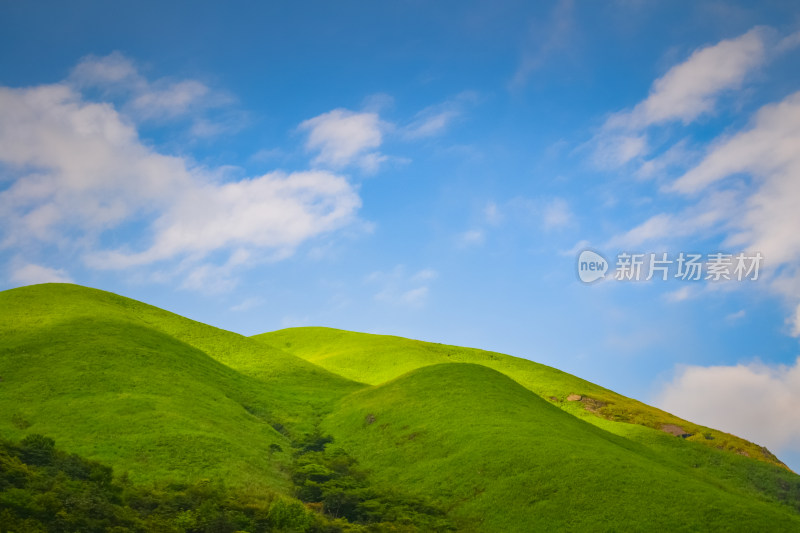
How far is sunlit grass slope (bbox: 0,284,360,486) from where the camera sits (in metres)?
46.9

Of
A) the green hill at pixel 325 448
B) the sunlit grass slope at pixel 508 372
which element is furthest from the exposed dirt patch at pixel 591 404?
the green hill at pixel 325 448

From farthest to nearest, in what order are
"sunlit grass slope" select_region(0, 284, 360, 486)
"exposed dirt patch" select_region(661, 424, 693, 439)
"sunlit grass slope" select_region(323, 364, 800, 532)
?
"exposed dirt patch" select_region(661, 424, 693, 439)
"sunlit grass slope" select_region(0, 284, 360, 486)
"sunlit grass slope" select_region(323, 364, 800, 532)

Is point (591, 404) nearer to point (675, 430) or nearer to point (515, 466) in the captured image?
point (675, 430)

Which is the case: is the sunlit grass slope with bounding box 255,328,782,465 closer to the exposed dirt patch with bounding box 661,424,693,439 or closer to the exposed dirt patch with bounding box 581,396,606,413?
the exposed dirt patch with bounding box 581,396,606,413

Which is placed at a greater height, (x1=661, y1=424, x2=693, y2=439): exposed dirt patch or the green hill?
(x1=661, y1=424, x2=693, y2=439): exposed dirt patch

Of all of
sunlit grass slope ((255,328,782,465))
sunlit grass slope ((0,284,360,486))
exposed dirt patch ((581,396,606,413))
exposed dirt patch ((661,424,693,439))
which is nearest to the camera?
sunlit grass slope ((0,284,360,486))

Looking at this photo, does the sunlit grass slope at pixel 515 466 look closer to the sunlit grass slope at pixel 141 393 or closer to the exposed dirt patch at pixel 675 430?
the sunlit grass slope at pixel 141 393

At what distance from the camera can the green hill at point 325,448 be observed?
36.6m

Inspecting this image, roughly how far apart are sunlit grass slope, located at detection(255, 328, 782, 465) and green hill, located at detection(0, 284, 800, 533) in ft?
3.24

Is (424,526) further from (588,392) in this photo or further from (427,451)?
(588,392)

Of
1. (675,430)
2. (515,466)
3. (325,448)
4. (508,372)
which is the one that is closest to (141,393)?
(325,448)

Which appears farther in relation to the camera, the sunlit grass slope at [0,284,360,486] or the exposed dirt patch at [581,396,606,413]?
the exposed dirt patch at [581,396,606,413]

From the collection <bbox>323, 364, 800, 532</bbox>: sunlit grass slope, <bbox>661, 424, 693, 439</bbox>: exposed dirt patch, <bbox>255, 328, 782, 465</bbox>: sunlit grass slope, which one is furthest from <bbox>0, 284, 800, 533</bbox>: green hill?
<bbox>661, 424, 693, 439</bbox>: exposed dirt patch

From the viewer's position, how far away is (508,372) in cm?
11544
